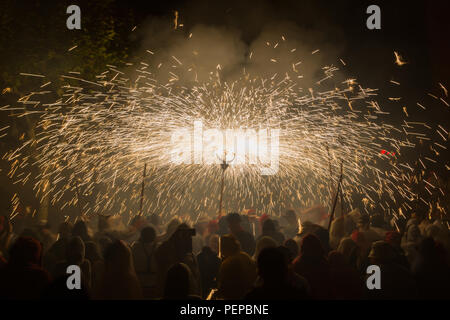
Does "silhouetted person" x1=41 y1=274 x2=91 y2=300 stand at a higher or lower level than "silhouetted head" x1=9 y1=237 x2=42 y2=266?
lower

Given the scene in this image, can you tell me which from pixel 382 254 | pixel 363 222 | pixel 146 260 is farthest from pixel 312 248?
pixel 363 222

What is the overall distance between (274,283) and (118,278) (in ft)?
6.87

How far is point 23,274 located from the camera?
4.11 metres

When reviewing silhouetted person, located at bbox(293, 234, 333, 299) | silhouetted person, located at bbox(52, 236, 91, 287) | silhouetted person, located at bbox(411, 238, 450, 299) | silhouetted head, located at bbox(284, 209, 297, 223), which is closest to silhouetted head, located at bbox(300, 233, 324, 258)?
silhouetted person, located at bbox(293, 234, 333, 299)

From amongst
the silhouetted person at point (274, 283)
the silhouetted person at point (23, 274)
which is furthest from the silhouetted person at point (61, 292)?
the silhouetted person at point (274, 283)

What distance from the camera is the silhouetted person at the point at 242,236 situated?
7376mm

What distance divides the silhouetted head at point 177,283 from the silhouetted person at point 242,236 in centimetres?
355

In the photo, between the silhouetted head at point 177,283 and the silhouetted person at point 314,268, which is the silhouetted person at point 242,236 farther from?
the silhouetted head at point 177,283

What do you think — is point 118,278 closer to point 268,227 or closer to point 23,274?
point 23,274

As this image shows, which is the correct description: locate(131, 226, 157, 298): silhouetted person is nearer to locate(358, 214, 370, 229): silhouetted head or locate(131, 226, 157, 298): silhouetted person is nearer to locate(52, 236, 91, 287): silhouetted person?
locate(52, 236, 91, 287): silhouetted person

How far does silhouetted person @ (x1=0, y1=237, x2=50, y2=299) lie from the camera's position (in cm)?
400

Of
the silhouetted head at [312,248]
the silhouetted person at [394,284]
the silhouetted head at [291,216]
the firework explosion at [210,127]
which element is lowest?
the silhouetted person at [394,284]

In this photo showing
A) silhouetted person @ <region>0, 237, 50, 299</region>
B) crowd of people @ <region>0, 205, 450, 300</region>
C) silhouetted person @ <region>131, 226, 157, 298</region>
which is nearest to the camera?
crowd of people @ <region>0, 205, 450, 300</region>

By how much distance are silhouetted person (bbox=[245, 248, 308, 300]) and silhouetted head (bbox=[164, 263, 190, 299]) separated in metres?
0.75
